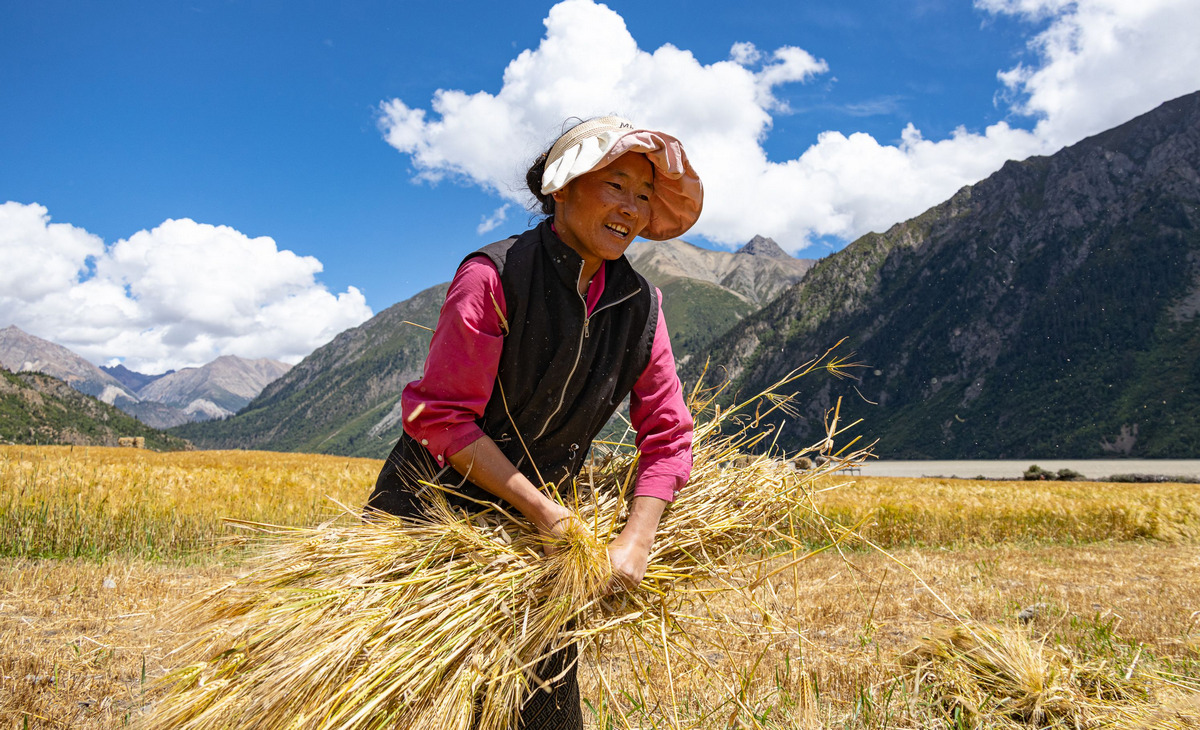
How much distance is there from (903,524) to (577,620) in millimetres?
11244

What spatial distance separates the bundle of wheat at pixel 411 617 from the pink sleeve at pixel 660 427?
146 millimetres

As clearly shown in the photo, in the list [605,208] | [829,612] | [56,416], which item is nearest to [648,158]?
[605,208]

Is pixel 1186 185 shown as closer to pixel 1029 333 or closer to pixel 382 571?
pixel 1029 333

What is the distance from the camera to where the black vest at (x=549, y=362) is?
6.04 feet

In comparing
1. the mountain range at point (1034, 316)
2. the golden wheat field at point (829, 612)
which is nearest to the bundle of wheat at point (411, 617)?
the golden wheat field at point (829, 612)

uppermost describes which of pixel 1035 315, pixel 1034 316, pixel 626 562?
pixel 626 562

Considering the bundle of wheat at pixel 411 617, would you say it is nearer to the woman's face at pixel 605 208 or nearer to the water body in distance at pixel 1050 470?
the woman's face at pixel 605 208

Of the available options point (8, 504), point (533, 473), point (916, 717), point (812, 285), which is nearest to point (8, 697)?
point (533, 473)

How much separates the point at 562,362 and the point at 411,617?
0.79 m

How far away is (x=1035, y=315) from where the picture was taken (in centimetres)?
12112

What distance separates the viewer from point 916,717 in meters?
2.73

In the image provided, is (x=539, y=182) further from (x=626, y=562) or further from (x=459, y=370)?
(x=626, y=562)

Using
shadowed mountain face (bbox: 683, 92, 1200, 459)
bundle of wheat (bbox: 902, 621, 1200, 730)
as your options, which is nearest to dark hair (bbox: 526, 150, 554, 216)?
bundle of wheat (bbox: 902, 621, 1200, 730)

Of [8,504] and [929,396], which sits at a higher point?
[8,504]
